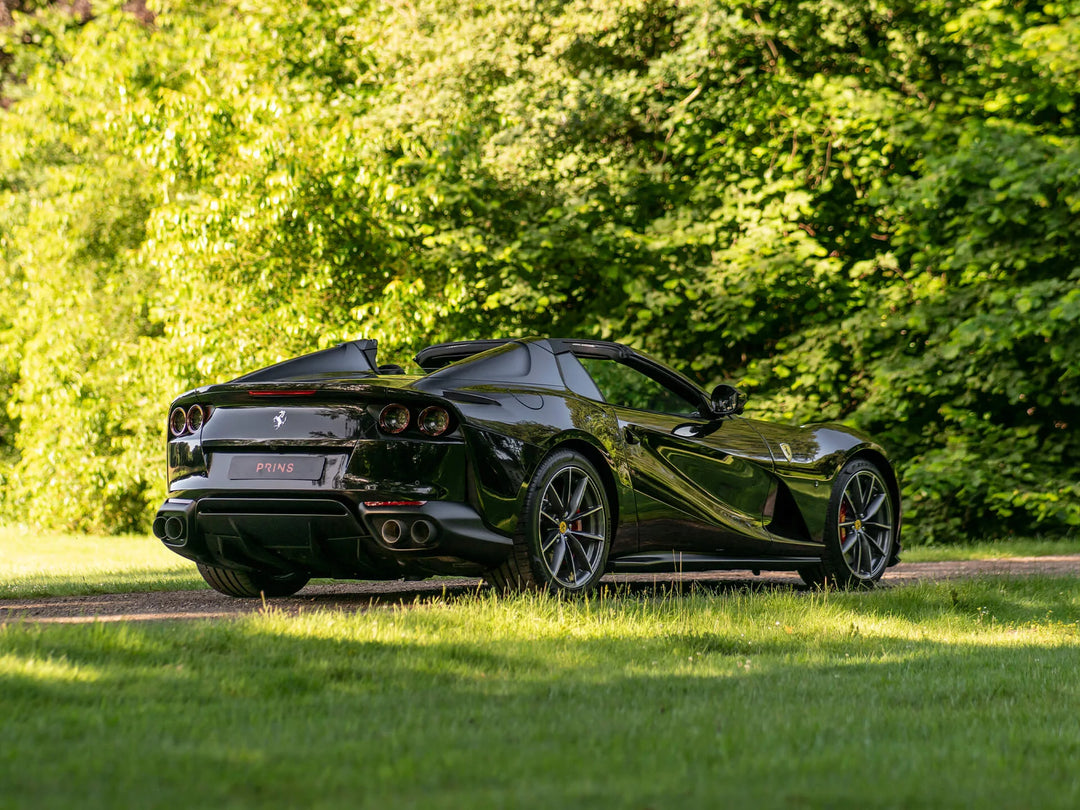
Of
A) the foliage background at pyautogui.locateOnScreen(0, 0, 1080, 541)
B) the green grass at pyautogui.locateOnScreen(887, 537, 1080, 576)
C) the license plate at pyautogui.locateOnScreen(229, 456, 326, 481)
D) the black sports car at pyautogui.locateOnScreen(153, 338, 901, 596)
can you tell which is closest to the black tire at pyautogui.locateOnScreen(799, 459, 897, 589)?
the black sports car at pyautogui.locateOnScreen(153, 338, 901, 596)

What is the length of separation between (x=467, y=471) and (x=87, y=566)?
→ 681 cm

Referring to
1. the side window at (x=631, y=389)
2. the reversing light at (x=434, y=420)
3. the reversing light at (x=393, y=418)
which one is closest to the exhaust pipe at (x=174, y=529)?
the reversing light at (x=393, y=418)

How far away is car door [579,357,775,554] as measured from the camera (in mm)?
7297

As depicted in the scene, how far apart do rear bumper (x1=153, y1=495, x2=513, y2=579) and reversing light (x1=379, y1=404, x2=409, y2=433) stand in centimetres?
36

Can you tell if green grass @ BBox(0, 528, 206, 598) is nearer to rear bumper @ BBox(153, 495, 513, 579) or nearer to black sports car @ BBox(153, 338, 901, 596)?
black sports car @ BBox(153, 338, 901, 596)

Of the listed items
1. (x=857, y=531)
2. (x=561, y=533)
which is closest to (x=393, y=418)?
(x=561, y=533)

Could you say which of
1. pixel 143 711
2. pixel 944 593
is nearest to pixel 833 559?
pixel 944 593

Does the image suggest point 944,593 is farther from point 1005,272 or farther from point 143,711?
point 1005,272

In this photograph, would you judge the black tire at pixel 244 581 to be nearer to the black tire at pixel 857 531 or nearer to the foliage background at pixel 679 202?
the black tire at pixel 857 531

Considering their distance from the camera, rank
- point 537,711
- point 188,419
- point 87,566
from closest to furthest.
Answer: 1. point 537,711
2. point 188,419
3. point 87,566

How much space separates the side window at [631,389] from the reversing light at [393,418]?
1422 millimetres

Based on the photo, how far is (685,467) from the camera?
7.55 meters

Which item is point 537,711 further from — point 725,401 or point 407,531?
point 725,401

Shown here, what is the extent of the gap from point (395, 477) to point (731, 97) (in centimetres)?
1163
